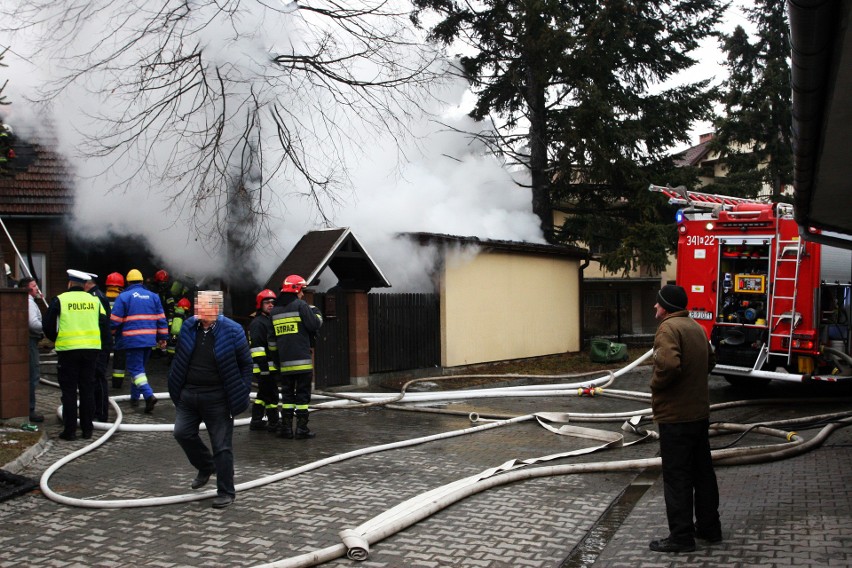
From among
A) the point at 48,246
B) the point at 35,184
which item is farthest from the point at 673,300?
the point at 35,184

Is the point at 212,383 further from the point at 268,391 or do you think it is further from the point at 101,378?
the point at 101,378

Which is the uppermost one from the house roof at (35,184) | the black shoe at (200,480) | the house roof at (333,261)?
the house roof at (35,184)

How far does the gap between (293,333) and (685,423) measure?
4.62m

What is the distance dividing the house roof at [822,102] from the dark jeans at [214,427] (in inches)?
170

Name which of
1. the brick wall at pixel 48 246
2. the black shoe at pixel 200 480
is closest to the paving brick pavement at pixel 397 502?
the black shoe at pixel 200 480

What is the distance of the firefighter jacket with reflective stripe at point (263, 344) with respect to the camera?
8672 mm

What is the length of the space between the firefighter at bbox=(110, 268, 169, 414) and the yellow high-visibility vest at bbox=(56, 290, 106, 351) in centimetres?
150

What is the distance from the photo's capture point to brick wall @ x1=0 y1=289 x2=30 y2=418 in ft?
26.1

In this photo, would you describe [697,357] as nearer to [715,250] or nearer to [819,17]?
[819,17]

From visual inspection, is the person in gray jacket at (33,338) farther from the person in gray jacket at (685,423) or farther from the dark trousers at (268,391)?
the person in gray jacket at (685,423)

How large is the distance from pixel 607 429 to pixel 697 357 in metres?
4.36

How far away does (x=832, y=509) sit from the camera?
554 cm

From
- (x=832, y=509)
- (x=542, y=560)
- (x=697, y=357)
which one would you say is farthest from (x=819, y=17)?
(x=832, y=509)

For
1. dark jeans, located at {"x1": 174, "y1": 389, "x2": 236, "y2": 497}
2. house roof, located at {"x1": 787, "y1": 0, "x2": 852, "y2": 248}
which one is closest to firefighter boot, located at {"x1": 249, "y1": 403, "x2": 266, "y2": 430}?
dark jeans, located at {"x1": 174, "y1": 389, "x2": 236, "y2": 497}
